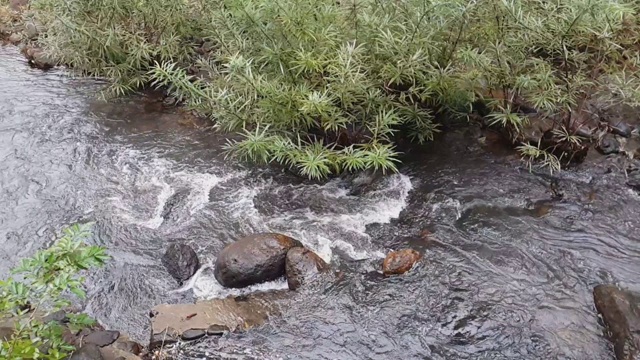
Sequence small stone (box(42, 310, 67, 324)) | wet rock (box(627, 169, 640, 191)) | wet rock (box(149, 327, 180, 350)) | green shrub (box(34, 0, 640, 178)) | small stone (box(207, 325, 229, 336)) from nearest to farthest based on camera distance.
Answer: small stone (box(42, 310, 67, 324)), wet rock (box(149, 327, 180, 350)), small stone (box(207, 325, 229, 336)), green shrub (box(34, 0, 640, 178)), wet rock (box(627, 169, 640, 191))

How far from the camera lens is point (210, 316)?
16.5 feet

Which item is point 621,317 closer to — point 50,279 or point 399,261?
point 399,261

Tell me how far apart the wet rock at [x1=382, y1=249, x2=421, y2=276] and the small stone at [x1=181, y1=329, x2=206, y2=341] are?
1.98m

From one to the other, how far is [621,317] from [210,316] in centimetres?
374

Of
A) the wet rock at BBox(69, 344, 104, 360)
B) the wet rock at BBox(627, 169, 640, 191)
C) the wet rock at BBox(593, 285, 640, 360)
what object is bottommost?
the wet rock at BBox(69, 344, 104, 360)

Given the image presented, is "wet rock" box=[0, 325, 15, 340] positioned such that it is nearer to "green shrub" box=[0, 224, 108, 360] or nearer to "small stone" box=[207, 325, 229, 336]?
"green shrub" box=[0, 224, 108, 360]

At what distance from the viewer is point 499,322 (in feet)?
15.9

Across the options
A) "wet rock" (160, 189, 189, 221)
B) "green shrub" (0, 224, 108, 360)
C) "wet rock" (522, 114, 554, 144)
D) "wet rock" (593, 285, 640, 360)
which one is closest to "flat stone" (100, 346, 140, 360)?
"green shrub" (0, 224, 108, 360)

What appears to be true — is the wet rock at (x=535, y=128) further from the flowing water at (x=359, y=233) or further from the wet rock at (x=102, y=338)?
the wet rock at (x=102, y=338)

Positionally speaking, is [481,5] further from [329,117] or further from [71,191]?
[71,191]

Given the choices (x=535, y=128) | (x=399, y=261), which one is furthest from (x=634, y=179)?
(x=399, y=261)

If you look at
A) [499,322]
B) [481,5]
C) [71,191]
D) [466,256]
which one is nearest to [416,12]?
[481,5]

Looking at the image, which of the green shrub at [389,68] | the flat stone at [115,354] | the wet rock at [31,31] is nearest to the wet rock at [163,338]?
the flat stone at [115,354]

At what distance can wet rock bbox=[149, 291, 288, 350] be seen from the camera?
4.80m
